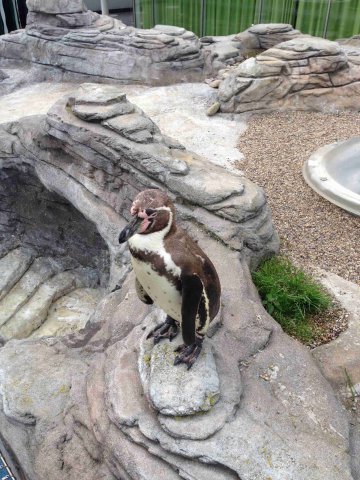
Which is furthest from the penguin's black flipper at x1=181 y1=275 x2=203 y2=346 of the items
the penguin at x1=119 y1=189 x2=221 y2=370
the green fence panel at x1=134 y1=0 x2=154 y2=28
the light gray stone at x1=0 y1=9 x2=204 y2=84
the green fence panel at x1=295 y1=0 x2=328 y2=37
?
the green fence panel at x1=134 y1=0 x2=154 y2=28

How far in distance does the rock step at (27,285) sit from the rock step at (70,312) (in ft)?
1.32

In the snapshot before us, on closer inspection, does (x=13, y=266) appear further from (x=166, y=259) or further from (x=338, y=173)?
(x=166, y=259)

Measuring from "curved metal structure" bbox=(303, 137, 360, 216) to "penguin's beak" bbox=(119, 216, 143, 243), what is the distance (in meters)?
3.03

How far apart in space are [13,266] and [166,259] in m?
4.79

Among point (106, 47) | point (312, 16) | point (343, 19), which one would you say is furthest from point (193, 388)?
point (312, 16)

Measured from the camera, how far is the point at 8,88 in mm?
8992

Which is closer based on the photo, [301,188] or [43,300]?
[301,188]

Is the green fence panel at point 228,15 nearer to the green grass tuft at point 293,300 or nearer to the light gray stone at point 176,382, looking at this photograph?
the green grass tuft at point 293,300

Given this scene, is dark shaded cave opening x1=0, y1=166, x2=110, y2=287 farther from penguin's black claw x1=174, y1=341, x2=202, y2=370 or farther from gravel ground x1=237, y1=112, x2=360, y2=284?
penguin's black claw x1=174, y1=341, x2=202, y2=370

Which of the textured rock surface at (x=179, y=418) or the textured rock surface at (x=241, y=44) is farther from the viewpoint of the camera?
the textured rock surface at (x=241, y=44)

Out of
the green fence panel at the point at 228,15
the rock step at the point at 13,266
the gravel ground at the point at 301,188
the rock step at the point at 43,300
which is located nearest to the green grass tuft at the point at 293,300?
the gravel ground at the point at 301,188

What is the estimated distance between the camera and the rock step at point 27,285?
18.9 feet

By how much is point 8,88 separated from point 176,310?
8.21 metres

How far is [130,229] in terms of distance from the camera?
2010 millimetres
